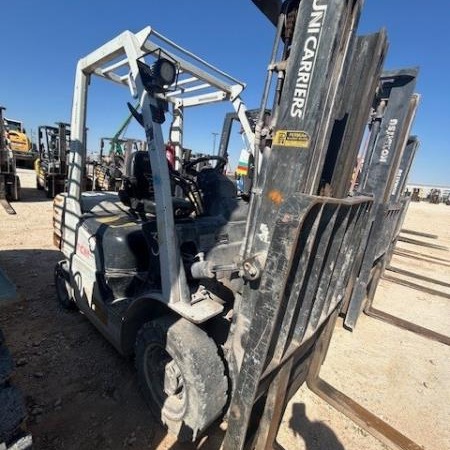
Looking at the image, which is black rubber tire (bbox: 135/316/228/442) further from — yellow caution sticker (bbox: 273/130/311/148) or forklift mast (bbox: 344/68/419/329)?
forklift mast (bbox: 344/68/419/329)

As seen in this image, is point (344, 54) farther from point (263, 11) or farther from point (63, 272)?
point (63, 272)

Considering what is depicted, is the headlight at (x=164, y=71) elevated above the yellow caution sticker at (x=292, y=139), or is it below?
above

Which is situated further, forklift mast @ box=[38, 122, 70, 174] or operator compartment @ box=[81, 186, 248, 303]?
forklift mast @ box=[38, 122, 70, 174]

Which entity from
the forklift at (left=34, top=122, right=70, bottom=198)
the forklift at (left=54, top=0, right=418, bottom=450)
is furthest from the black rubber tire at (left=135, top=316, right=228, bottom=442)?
the forklift at (left=34, top=122, right=70, bottom=198)

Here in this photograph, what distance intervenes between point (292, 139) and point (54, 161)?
43.1 ft

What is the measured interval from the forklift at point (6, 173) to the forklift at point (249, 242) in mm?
9005

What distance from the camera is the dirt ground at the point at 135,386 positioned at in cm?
234

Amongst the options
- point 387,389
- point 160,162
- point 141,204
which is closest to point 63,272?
point 141,204

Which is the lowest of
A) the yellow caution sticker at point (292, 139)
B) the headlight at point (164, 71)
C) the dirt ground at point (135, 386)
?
the dirt ground at point (135, 386)

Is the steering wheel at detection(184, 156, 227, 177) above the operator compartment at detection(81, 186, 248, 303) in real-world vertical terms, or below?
above

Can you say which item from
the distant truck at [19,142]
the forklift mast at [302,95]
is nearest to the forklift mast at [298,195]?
the forklift mast at [302,95]

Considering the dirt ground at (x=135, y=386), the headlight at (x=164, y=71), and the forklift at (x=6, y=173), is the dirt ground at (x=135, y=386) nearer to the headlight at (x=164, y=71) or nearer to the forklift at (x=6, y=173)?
the headlight at (x=164, y=71)

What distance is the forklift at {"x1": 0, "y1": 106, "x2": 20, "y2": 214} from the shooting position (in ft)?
32.6

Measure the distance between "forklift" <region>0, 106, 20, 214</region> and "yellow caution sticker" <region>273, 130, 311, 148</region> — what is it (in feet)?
35.6
